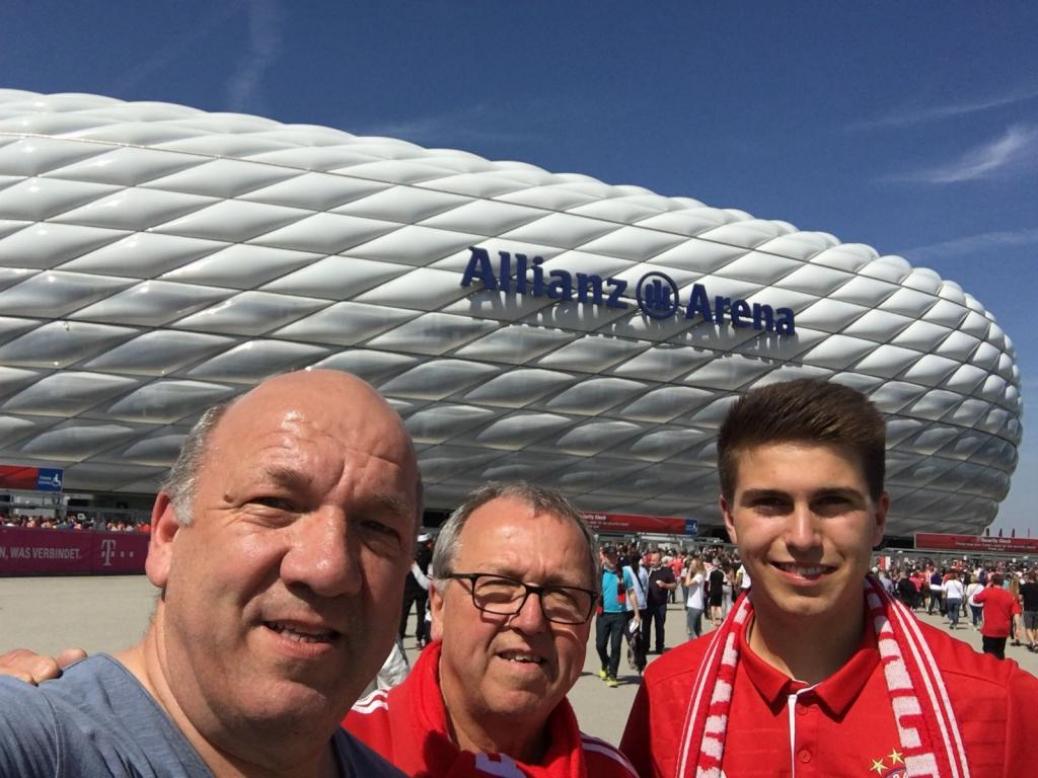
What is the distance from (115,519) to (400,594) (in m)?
23.4

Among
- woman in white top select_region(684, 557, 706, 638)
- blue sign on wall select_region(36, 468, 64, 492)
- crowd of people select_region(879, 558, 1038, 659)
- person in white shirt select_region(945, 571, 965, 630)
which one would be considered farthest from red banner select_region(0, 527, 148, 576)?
person in white shirt select_region(945, 571, 965, 630)

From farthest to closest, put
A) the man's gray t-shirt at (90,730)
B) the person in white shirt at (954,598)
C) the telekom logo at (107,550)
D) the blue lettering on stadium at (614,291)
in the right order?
the blue lettering on stadium at (614,291) < the telekom logo at (107,550) < the person in white shirt at (954,598) < the man's gray t-shirt at (90,730)

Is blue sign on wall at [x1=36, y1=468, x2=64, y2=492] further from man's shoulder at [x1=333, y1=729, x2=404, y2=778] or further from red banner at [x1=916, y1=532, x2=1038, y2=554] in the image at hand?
red banner at [x1=916, y1=532, x2=1038, y2=554]

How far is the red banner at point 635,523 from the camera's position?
22.3 m

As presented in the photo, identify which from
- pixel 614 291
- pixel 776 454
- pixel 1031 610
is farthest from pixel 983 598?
pixel 614 291

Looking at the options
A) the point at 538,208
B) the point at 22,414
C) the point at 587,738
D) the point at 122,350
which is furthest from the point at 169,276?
the point at 587,738

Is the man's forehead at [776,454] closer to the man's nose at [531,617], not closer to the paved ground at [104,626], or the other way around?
the man's nose at [531,617]

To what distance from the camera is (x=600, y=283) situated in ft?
79.4

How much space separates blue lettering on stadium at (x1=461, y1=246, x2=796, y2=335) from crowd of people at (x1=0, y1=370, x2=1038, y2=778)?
21.5m

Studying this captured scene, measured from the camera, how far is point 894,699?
4.89 ft

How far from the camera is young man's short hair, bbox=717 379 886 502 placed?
1567mm

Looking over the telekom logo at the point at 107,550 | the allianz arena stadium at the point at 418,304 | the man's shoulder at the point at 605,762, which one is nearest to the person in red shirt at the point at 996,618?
the man's shoulder at the point at 605,762

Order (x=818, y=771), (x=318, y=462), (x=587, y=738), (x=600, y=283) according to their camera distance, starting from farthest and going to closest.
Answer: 1. (x=600, y=283)
2. (x=587, y=738)
3. (x=818, y=771)
4. (x=318, y=462)

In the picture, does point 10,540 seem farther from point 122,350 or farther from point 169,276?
point 169,276
